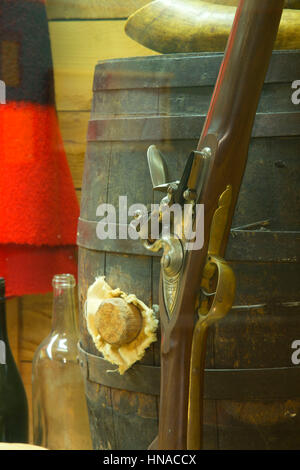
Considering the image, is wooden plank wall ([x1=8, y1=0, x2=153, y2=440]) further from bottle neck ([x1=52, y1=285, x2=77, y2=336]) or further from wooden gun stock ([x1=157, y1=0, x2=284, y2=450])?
wooden gun stock ([x1=157, y1=0, x2=284, y2=450])

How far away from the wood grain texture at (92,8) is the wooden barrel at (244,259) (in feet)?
0.61

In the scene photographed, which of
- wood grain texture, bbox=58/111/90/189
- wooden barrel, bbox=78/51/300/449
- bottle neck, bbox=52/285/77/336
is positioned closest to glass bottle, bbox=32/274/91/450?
bottle neck, bbox=52/285/77/336

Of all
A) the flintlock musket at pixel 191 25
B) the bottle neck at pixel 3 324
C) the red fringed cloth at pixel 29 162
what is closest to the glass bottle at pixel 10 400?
the bottle neck at pixel 3 324

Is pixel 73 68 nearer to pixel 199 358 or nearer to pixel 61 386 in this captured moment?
pixel 61 386

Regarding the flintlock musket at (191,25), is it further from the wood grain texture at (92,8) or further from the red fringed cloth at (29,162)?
the red fringed cloth at (29,162)

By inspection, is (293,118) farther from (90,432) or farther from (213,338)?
(90,432)

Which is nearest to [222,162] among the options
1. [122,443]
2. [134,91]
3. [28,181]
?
[134,91]

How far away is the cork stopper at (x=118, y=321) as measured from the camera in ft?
2.78

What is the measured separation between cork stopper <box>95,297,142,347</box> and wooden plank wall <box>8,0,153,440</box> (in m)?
0.44

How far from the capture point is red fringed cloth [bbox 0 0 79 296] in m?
1.17

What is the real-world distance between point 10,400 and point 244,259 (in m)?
0.49

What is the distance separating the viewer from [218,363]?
842mm

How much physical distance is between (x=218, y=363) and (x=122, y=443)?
Answer: 0.20 meters

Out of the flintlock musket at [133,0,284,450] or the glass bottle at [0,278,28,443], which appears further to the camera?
the glass bottle at [0,278,28,443]
